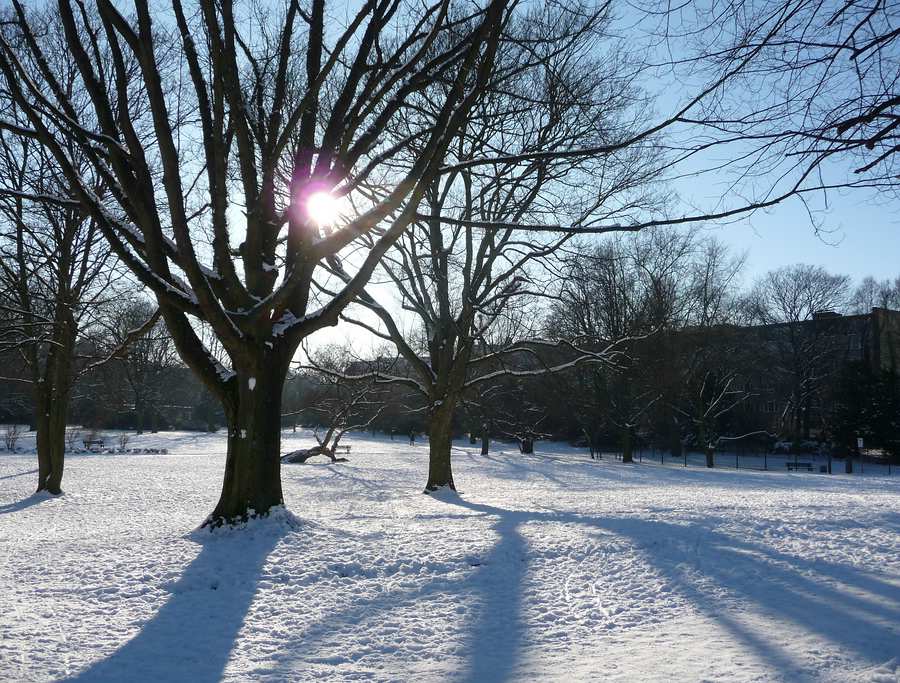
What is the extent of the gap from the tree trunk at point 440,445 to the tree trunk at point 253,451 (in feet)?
25.3

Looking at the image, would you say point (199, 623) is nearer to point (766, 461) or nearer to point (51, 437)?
point (51, 437)

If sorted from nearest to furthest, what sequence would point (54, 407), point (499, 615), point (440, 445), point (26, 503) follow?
point (499, 615)
point (26, 503)
point (54, 407)
point (440, 445)

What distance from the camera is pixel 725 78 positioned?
15.6ft

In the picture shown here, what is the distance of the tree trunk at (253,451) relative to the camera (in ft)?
26.8

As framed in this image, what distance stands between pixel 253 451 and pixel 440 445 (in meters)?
8.12

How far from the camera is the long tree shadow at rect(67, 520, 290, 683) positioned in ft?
13.6

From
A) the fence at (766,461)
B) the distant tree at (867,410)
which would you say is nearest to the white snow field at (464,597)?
the fence at (766,461)

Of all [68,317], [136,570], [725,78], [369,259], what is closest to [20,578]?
[136,570]

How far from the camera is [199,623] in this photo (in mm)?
5074

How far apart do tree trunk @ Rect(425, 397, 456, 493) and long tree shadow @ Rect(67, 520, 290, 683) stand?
339 inches

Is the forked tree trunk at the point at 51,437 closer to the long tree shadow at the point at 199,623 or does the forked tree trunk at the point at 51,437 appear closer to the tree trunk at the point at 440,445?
the tree trunk at the point at 440,445

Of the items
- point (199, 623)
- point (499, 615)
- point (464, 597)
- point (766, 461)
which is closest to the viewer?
point (199, 623)

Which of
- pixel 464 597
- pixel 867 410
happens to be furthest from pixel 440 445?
pixel 867 410

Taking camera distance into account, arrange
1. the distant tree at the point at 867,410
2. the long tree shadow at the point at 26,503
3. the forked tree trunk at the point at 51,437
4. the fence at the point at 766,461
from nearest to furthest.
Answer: the long tree shadow at the point at 26,503, the forked tree trunk at the point at 51,437, the fence at the point at 766,461, the distant tree at the point at 867,410
